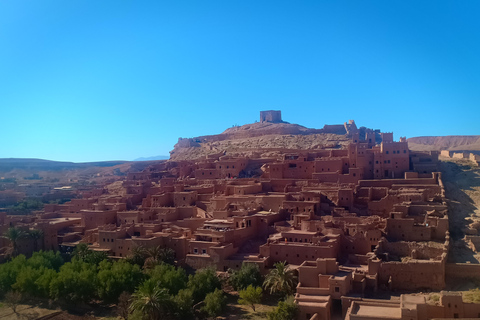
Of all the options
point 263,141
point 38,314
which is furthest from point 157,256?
point 263,141

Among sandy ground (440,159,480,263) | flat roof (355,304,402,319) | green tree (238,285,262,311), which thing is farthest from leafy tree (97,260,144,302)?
sandy ground (440,159,480,263)

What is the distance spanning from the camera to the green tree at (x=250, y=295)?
66.9ft

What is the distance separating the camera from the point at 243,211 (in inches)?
1077

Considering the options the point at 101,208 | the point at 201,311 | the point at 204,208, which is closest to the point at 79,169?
the point at 101,208

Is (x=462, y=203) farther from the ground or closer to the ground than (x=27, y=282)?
farther from the ground

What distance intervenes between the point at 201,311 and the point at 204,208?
10.6 meters

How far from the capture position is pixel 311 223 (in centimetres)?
2425

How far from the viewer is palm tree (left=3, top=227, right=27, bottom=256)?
28250mm

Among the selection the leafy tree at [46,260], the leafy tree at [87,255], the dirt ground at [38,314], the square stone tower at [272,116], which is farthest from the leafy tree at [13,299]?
the square stone tower at [272,116]

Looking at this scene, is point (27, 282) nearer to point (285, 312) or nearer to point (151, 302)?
point (151, 302)

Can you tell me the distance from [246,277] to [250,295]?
1454 millimetres

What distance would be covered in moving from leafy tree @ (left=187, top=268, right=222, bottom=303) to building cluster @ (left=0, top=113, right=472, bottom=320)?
47.0 inches

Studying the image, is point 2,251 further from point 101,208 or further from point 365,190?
point 365,190

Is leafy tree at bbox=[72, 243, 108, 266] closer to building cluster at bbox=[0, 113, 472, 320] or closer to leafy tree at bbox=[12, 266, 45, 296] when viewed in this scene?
building cluster at bbox=[0, 113, 472, 320]
